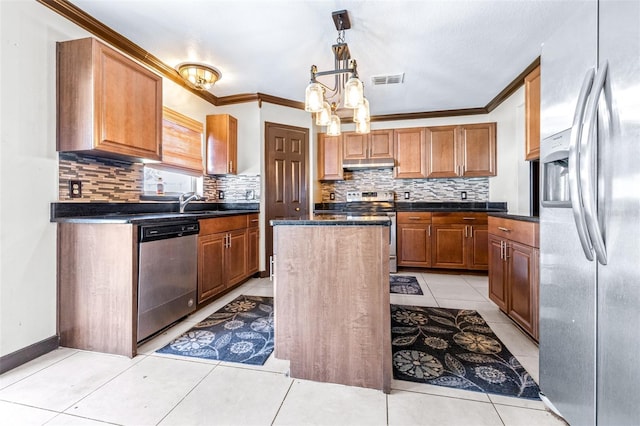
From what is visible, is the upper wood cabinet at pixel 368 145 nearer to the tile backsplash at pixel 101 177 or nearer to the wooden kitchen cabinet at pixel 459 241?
the wooden kitchen cabinet at pixel 459 241

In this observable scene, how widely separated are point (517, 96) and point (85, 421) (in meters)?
4.67

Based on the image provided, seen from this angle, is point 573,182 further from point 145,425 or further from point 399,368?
point 145,425

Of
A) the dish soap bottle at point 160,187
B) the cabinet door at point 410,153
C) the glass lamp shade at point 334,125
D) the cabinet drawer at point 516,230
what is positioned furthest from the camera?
the cabinet door at point 410,153

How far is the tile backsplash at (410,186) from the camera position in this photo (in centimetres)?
449

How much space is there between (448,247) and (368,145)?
1.95m

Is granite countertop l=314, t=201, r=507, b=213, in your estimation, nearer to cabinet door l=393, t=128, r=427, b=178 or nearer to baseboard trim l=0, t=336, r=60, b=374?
cabinet door l=393, t=128, r=427, b=178

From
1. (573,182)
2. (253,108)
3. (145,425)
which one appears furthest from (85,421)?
(253,108)

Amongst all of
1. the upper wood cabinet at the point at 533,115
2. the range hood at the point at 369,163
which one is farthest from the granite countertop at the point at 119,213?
the upper wood cabinet at the point at 533,115

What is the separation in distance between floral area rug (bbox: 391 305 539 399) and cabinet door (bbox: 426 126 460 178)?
2.35 metres

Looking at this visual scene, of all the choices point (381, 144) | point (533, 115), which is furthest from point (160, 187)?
point (533, 115)

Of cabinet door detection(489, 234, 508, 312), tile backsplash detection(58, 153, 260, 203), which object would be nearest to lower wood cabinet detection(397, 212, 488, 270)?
cabinet door detection(489, 234, 508, 312)

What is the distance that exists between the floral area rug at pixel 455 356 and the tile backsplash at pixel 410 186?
240cm

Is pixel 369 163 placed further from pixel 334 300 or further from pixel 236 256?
pixel 334 300

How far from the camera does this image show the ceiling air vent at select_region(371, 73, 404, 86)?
323cm
